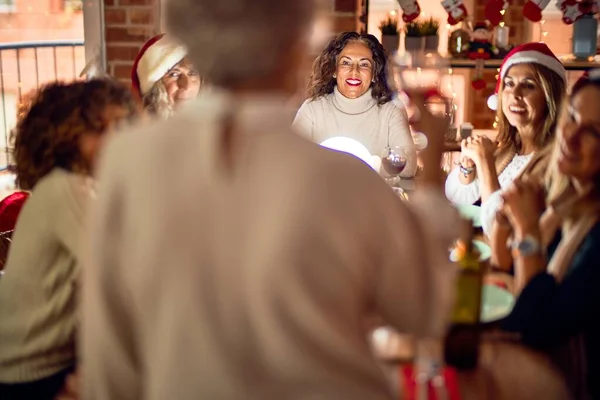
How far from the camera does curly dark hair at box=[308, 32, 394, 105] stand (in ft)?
10.3

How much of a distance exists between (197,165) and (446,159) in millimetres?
4289

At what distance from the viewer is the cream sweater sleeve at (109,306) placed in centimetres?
99

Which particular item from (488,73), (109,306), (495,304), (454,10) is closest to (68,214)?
(109,306)

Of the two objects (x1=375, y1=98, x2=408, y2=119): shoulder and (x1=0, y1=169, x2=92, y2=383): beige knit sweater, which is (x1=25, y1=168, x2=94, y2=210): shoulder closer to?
(x1=0, y1=169, x2=92, y2=383): beige knit sweater

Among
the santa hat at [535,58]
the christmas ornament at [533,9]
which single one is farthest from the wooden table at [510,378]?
the christmas ornament at [533,9]

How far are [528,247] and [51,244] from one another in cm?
91

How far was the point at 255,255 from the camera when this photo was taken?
0.90 metres

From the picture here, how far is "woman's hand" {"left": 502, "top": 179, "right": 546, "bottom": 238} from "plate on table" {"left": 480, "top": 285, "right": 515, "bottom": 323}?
0.16 metres

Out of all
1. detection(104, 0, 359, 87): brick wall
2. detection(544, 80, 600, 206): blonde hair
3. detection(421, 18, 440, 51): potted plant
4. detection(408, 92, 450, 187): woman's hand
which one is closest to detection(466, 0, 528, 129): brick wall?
detection(421, 18, 440, 51): potted plant

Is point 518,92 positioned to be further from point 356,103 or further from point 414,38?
point 414,38

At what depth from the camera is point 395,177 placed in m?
2.55

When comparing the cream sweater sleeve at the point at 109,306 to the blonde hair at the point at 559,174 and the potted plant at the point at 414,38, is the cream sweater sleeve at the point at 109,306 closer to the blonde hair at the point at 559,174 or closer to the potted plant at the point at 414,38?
the blonde hair at the point at 559,174

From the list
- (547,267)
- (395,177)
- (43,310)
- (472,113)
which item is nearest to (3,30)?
(472,113)

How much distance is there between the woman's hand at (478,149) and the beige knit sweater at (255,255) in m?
1.34
